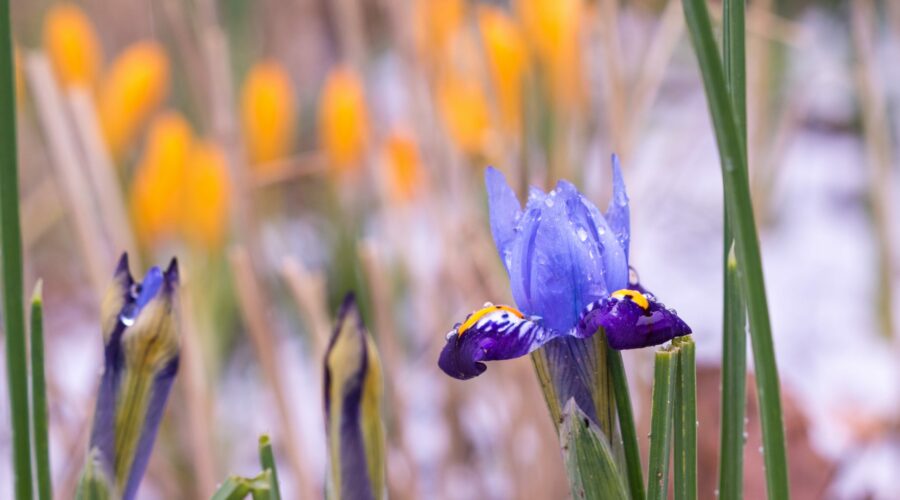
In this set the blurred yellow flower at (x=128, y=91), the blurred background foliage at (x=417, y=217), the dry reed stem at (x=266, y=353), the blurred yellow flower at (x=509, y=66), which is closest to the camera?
the dry reed stem at (x=266, y=353)

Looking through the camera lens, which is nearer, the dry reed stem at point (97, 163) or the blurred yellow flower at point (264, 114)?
the dry reed stem at point (97, 163)

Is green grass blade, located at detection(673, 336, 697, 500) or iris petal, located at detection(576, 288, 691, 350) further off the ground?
iris petal, located at detection(576, 288, 691, 350)

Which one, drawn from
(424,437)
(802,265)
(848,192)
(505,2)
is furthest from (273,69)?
(505,2)

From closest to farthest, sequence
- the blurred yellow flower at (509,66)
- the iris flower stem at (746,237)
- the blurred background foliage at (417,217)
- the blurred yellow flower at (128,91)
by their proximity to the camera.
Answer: the iris flower stem at (746,237)
the blurred background foliage at (417,217)
the blurred yellow flower at (509,66)
the blurred yellow flower at (128,91)

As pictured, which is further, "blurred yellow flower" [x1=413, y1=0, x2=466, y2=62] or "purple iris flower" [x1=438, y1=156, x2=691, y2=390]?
"blurred yellow flower" [x1=413, y1=0, x2=466, y2=62]

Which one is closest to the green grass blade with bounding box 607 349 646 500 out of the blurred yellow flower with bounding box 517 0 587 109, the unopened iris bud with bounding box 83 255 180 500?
the unopened iris bud with bounding box 83 255 180 500

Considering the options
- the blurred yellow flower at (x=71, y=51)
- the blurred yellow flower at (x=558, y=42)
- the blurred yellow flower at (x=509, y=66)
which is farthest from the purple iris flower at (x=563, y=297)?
the blurred yellow flower at (x=71, y=51)

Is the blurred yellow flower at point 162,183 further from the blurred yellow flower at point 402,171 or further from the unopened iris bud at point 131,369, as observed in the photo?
the unopened iris bud at point 131,369

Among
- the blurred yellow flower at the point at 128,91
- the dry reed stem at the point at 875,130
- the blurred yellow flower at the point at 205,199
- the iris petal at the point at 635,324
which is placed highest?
the blurred yellow flower at the point at 128,91

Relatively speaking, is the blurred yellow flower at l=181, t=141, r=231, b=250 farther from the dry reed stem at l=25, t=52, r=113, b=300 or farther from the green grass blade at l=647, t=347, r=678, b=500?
the green grass blade at l=647, t=347, r=678, b=500
